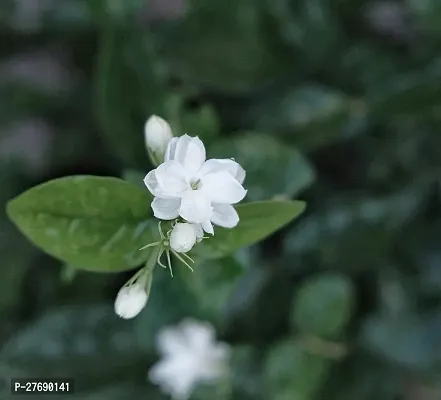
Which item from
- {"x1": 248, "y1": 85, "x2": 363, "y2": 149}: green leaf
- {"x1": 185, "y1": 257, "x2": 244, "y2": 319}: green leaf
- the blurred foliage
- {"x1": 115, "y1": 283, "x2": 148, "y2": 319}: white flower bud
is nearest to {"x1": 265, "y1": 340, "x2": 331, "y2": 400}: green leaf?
the blurred foliage

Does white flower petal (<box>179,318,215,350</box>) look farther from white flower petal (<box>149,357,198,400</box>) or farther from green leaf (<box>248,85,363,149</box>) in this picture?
green leaf (<box>248,85,363,149</box>)

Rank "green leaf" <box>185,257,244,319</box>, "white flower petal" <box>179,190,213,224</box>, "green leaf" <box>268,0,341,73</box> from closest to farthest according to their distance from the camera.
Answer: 1. "white flower petal" <box>179,190,213,224</box>
2. "green leaf" <box>185,257,244,319</box>
3. "green leaf" <box>268,0,341,73</box>

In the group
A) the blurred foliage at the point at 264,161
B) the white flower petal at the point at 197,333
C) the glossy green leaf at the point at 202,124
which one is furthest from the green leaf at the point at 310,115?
the white flower petal at the point at 197,333

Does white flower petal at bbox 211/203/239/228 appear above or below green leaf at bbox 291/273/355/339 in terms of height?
below

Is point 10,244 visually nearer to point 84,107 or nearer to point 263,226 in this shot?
point 84,107

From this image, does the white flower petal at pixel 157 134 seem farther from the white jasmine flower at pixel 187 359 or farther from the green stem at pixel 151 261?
the white jasmine flower at pixel 187 359

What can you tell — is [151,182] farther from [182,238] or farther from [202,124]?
[202,124]

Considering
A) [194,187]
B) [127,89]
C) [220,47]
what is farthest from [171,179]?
[220,47]
